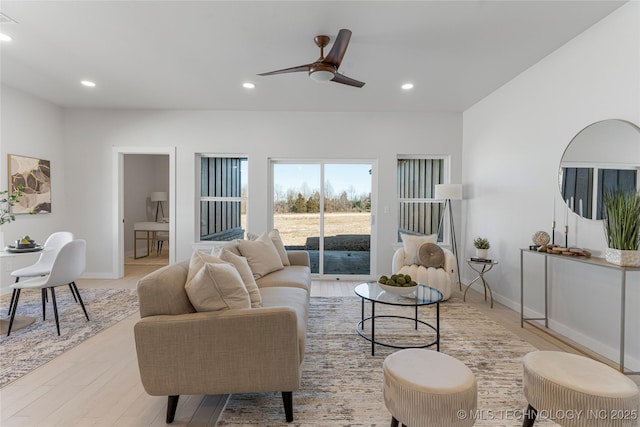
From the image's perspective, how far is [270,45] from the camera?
2822 mm

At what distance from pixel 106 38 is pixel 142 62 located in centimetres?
47

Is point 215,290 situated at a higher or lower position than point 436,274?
higher

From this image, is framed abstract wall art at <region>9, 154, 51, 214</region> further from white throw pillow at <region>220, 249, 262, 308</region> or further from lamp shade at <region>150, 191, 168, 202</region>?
white throw pillow at <region>220, 249, 262, 308</region>

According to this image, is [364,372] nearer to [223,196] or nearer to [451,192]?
[451,192]

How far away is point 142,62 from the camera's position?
3203mm

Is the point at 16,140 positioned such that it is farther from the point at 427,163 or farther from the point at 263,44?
the point at 427,163

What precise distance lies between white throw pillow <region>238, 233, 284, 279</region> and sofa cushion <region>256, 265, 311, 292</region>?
66mm

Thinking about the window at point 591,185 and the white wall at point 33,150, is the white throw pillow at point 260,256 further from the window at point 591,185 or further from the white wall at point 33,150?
the white wall at point 33,150

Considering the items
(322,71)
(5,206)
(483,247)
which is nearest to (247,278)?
(322,71)

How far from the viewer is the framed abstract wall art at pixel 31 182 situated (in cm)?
401

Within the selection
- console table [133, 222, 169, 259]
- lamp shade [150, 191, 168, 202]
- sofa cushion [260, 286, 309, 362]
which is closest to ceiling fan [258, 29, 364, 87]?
sofa cushion [260, 286, 309, 362]

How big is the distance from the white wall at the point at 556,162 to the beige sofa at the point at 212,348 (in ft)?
8.66

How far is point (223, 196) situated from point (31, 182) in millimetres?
2633

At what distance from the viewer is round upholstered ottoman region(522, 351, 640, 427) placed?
1.19 m
